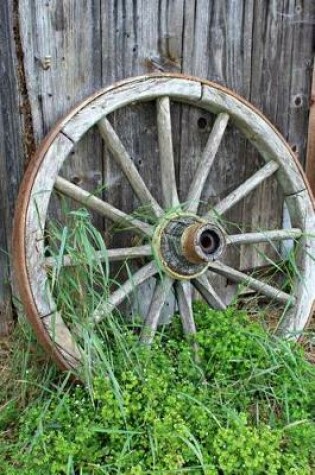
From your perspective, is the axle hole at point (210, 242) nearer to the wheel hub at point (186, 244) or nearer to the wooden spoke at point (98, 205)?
the wheel hub at point (186, 244)

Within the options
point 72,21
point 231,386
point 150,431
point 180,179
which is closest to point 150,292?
point 180,179

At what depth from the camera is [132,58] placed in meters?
2.79

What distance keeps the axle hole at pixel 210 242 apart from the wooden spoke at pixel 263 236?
36 centimetres

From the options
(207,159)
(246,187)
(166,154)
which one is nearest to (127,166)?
(166,154)

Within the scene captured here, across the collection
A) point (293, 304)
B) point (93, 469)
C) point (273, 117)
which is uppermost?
point (273, 117)

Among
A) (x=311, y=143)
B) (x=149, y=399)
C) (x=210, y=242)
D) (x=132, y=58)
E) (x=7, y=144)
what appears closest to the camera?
(x=149, y=399)

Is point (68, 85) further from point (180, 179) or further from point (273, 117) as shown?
point (273, 117)

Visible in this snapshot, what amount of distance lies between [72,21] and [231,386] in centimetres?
160

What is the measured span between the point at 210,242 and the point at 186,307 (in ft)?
1.16

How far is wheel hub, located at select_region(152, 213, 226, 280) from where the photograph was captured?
8.32ft

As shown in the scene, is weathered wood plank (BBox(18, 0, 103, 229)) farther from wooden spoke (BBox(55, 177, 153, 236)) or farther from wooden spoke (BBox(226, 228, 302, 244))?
wooden spoke (BBox(226, 228, 302, 244))

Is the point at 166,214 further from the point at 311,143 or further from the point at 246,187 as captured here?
the point at 311,143

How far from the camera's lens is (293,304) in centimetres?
305

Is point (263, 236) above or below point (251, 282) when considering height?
above
